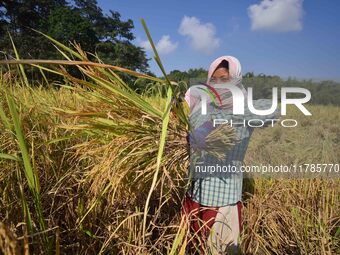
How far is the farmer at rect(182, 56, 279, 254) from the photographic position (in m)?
1.00

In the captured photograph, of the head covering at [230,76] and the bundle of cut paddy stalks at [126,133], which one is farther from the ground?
the head covering at [230,76]

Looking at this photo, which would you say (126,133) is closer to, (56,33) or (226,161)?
(226,161)

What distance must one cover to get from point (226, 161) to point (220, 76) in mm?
281

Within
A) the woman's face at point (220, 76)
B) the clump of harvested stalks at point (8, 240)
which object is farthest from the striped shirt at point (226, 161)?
the clump of harvested stalks at point (8, 240)

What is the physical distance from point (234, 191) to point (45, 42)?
1373 cm

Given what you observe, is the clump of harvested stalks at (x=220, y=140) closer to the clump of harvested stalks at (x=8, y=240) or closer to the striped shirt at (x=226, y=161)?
the striped shirt at (x=226, y=161)

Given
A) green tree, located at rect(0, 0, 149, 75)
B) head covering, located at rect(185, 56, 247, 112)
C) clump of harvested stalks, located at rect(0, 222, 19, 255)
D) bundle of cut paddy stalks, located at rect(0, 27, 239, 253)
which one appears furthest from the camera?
green tree, located at rect(0, 0, 149, 75)

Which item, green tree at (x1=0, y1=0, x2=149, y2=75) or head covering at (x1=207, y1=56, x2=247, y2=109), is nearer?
head covering at (x1=207, y1=56, x2=247, y2=109)

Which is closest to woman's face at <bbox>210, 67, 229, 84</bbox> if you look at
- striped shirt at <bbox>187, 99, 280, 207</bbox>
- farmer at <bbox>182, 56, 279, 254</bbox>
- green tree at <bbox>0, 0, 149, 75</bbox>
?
farmer at <bbox>182, 56, 279, 254</bbox>

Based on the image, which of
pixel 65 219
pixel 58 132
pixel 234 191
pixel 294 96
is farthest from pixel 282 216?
pixel 58 132

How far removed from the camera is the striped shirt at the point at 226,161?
1.00m

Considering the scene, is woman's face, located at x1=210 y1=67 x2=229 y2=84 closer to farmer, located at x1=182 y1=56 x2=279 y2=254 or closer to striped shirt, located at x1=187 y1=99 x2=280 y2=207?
farmer, located at x1=182 y1=56 x2=279 y2=254

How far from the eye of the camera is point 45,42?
1330 centimetres

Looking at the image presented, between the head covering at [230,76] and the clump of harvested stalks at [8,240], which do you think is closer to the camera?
the clump of harvested stalks at [8,240]
